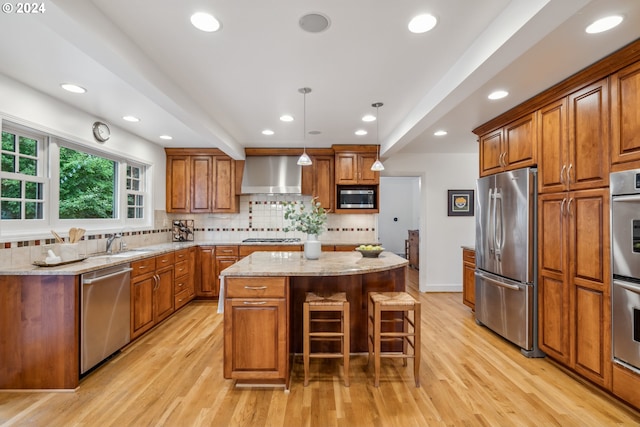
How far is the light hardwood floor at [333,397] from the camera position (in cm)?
198

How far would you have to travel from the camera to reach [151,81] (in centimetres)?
227

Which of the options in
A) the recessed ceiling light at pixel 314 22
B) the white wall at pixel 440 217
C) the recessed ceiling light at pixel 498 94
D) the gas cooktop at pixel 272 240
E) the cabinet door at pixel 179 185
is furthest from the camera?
the white wall at pixel 440 217

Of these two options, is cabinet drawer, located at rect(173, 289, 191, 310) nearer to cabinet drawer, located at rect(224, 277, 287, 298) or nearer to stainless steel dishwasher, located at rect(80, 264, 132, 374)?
stainless steel dishwasher, located at rect(80, 264, 132, 374)

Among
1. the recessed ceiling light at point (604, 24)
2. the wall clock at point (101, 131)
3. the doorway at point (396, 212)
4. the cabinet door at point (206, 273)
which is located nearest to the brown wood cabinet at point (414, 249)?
the doorway at point (396, 212)

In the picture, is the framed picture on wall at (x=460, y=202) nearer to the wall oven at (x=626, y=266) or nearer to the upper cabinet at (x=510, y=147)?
the upper cabinet at (x=510, y=147)

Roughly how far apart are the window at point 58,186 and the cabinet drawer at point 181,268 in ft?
2.80

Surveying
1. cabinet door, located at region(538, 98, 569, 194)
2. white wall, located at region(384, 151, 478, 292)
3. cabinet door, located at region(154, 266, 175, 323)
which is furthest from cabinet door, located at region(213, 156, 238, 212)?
cabinet door, located at region(538, 98, 569, 194)

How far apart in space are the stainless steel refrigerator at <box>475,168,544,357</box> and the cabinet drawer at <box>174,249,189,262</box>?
3725 millimetres

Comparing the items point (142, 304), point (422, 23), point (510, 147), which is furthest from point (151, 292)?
point (510, 147)

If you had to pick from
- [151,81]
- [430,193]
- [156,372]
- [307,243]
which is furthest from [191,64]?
[430,193]

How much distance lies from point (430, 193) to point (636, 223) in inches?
136

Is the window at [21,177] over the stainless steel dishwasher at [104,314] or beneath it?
over

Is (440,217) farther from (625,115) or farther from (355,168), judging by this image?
(625,115)

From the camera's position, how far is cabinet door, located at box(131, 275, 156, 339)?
312 cm
